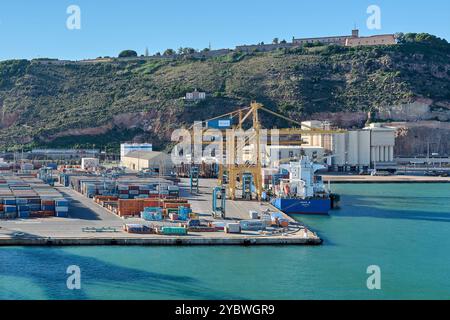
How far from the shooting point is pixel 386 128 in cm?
6350

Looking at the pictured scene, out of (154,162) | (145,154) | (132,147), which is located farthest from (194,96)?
(154,162)

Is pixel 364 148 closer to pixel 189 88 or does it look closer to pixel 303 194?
pixel 189 88

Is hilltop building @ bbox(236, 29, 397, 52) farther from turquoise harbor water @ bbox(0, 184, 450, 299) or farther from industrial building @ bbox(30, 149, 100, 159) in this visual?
turquoise harbor water @ bbox(0, 184, 450, 299)

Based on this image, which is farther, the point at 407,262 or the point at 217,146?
the point at 217,146

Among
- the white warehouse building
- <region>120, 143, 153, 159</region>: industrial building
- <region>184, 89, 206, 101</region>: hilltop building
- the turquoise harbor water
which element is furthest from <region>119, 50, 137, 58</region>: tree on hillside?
the turquoise harbor water

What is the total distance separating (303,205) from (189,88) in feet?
140

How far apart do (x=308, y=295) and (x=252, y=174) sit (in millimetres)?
22031

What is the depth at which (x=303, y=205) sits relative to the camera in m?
36.1

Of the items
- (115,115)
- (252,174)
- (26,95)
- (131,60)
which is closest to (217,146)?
(115,115)

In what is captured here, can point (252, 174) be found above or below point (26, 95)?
below

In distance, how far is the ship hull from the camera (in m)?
36.0

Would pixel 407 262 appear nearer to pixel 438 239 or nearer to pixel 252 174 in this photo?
pixel 438 239
